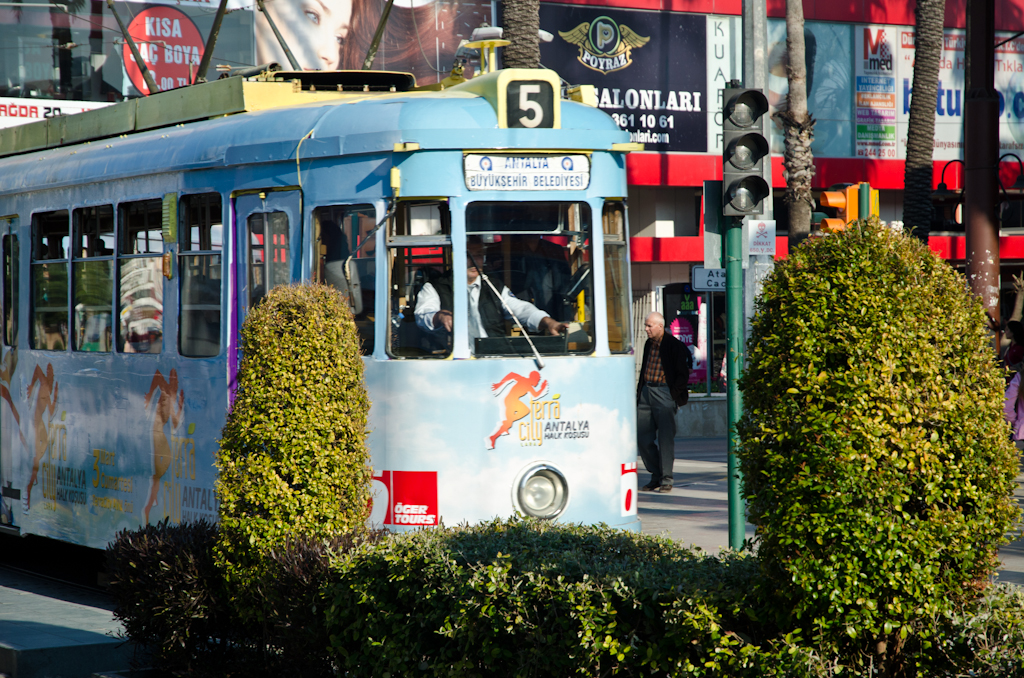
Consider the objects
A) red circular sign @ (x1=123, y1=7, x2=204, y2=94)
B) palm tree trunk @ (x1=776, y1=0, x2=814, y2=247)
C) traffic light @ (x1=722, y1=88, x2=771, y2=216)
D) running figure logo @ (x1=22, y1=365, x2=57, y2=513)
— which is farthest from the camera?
red circular sign @ (x1=123, y1=7, x2=204, y2=94)

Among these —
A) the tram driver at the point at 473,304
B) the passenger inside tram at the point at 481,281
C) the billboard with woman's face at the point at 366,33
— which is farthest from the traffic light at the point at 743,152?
the billboard with woman's face at the point at 366,33

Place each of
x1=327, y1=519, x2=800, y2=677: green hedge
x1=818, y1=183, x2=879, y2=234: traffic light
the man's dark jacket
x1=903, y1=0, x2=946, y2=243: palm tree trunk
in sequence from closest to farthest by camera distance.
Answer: x1=327, y1=519, x2=800, y2=677: green hedge, x1=818, y1=183, x2=879, y2=234: traffic light, the man's dark jacket, x1=903, y1=0, x2=946, y2=243: palm tree trunk

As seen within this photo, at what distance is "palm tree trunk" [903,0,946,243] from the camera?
2012 centimetres

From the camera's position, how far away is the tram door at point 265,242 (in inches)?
303

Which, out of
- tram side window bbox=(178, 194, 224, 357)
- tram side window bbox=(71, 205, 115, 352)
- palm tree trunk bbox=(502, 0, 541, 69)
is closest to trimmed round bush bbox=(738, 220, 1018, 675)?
tram side window bbox=(178, 194, 224, 357)

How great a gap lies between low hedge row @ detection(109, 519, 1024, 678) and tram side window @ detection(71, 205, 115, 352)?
340 cm

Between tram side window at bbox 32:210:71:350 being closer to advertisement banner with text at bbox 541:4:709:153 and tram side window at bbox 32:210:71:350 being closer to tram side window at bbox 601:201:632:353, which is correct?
tram side window at bbox 601:201:632:353

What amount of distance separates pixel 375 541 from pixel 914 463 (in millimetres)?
2581

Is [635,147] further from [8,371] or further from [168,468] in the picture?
[8,371]

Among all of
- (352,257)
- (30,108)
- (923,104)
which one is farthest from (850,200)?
(30,108)

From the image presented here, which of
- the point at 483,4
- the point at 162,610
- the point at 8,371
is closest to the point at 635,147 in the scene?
the point at 162,610

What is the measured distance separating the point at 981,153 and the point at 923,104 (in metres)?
9.46

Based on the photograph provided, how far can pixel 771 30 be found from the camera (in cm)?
2205

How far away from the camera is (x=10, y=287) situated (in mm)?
10523
